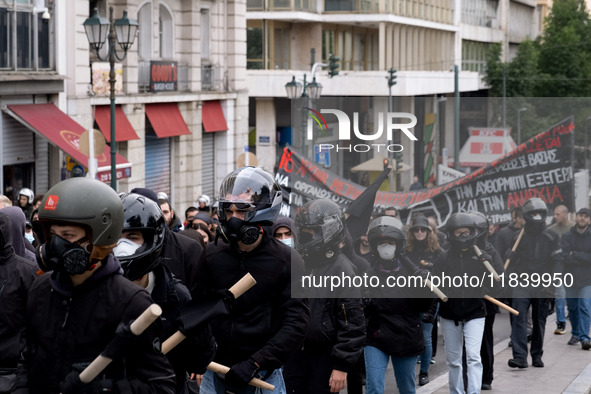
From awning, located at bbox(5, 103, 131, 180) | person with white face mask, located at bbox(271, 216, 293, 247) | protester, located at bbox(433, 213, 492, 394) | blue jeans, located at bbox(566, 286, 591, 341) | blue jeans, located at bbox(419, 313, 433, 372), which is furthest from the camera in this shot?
A: awning, located at bbox(5, 103, 131, 180)

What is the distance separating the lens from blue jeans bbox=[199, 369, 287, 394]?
258 inches

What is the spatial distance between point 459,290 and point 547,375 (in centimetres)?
283

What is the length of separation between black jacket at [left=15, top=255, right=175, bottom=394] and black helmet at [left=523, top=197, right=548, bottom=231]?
5.81 meters

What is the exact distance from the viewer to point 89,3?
2720cm

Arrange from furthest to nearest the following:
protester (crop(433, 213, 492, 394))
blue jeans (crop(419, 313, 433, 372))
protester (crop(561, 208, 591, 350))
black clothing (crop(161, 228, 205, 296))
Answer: protester (crop(561, 208, 591, 350)) < blue jeans (crop(419, 313, 433, 372)) < protester (crop(433, 213, 492, 394)) < black clothing (crop(161, 228, 205, 296))

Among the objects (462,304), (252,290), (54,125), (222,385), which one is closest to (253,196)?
(252,290)

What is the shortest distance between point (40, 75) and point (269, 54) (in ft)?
78.9

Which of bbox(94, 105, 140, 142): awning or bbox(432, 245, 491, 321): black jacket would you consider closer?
bbox(432, 245, 491, 321): black jacket

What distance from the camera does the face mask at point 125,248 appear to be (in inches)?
208

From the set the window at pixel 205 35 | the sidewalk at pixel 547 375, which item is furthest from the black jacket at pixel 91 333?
the window at pixel 205 35

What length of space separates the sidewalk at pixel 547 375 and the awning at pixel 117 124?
14000 mm

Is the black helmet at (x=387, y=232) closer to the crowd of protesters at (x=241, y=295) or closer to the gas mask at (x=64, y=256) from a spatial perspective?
the crowd of protesters at (x=241, y=295)

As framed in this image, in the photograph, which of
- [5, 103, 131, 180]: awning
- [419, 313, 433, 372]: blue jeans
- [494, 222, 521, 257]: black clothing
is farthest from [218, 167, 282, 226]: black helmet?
[5, 103, 131, 180]: awning

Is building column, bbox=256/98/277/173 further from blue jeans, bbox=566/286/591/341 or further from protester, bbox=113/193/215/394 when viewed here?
protester, bbox=113/193/215/394
